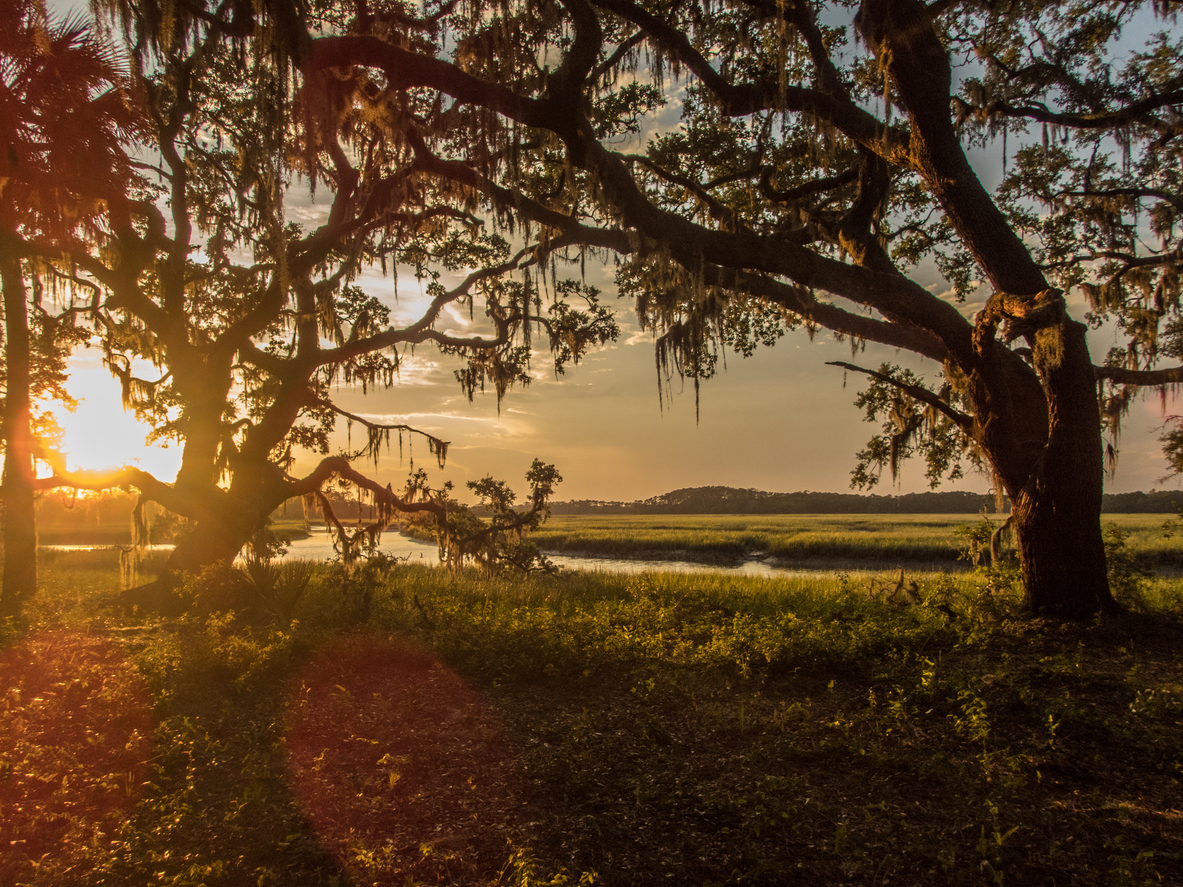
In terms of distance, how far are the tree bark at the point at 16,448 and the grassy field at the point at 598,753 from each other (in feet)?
14.0

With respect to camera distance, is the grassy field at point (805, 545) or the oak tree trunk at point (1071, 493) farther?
the grassy field at point (805, 545)

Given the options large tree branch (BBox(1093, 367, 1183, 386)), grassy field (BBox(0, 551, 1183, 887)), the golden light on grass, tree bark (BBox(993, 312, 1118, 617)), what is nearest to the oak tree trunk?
tree bark (BBox(993, 312, 1118, 617))

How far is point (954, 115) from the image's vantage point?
419 inches

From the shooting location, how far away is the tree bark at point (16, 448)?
38.3 feet

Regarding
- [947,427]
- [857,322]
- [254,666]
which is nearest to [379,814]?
[254,666]

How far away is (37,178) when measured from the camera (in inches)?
424

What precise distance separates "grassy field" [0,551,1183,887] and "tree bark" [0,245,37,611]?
4.27 m

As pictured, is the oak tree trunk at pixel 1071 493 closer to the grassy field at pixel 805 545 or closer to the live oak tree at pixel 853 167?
the live oak tree at pixel 853 167

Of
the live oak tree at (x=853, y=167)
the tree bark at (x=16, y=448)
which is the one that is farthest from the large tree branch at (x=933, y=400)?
the tree bark at (x=16, y=448)

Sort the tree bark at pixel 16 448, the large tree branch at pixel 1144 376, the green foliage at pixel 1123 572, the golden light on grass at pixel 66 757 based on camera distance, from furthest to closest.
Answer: the tree bark at pixel 16 448
the large tree branch at pixel 1144 376
the green foliage at pixel 1123 572
the golden light on grass at pixel 66 757

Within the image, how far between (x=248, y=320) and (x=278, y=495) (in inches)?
144

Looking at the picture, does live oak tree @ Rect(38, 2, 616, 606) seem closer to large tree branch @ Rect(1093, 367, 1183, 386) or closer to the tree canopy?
the tree canopy

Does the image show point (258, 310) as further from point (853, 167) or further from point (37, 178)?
point (853, 167)

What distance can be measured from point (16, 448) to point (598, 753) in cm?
1325
